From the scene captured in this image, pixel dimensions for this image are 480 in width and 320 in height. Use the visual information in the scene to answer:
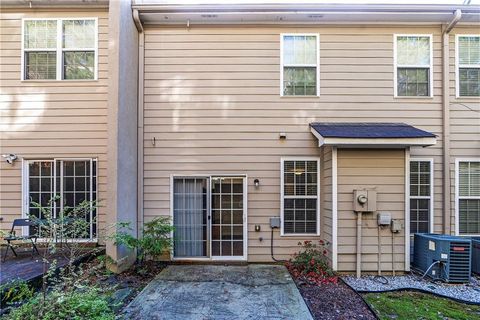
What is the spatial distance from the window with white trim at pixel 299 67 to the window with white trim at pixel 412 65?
188 cm

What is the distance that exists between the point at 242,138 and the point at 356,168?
8.21 feet

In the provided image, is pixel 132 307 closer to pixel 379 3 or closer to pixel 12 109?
pixel 12 109

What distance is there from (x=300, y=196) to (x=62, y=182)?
5340 mm

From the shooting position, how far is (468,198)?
6.70 m

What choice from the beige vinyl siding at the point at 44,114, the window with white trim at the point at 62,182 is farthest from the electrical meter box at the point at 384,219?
the window with white trim at the point at 62,182

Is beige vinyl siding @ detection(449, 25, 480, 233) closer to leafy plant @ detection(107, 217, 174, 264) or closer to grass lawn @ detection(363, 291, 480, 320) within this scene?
grass lawn @ detection(363, 291, 480, 320)

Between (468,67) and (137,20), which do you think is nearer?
(137,20)

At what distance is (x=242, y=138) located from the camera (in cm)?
672

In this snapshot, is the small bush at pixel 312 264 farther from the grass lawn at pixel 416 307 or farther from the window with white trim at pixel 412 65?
the window with white trim at pixel 412 65

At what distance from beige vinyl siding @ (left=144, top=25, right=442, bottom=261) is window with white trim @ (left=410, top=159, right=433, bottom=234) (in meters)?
0.23

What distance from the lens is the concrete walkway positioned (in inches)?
164

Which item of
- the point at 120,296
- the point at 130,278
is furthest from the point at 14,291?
the point at 130,278

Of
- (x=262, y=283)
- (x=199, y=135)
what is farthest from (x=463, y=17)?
(x=262, y=283)

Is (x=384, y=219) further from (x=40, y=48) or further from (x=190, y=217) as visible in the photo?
(x=40, y=48)
